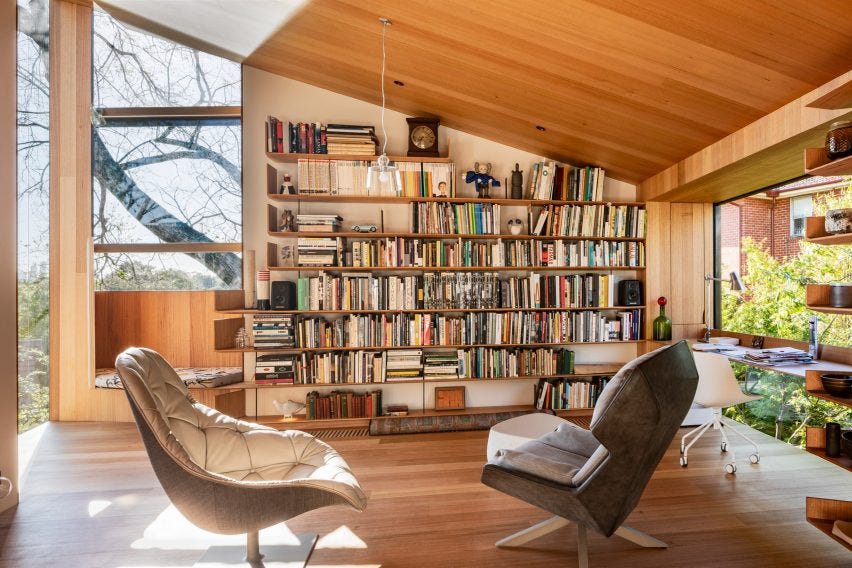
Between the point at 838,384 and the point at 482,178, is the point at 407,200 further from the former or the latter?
the point at 838,384

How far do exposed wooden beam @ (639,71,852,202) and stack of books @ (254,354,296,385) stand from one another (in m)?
3.57

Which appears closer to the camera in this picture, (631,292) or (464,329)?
(464,329)

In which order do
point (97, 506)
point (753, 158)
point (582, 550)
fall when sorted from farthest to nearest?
1. point (753, 158)
2. point (97, 506)
3. point (582, 550)

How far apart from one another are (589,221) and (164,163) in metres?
4.02

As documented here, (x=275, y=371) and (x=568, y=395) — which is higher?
(x=275, y=371)

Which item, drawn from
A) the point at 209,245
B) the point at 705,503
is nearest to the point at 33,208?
the point at 209,245

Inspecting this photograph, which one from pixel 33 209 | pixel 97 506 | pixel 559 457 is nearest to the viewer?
pixel 559 457

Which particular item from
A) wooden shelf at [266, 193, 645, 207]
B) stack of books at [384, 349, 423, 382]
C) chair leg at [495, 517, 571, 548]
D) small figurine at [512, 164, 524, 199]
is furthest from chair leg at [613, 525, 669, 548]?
small figurine at [512, 164, 524, 199]

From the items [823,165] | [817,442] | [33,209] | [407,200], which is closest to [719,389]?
[817,442]

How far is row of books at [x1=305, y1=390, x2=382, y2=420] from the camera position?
3.78 meters

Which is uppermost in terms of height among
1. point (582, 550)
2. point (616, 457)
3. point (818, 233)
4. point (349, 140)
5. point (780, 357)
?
point (349, 140)

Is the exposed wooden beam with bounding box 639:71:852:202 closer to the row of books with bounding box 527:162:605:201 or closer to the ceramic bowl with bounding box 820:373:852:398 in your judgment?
the row of books with bounding box 527:162:605:201

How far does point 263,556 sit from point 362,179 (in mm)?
2818

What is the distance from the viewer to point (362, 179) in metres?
3.80
